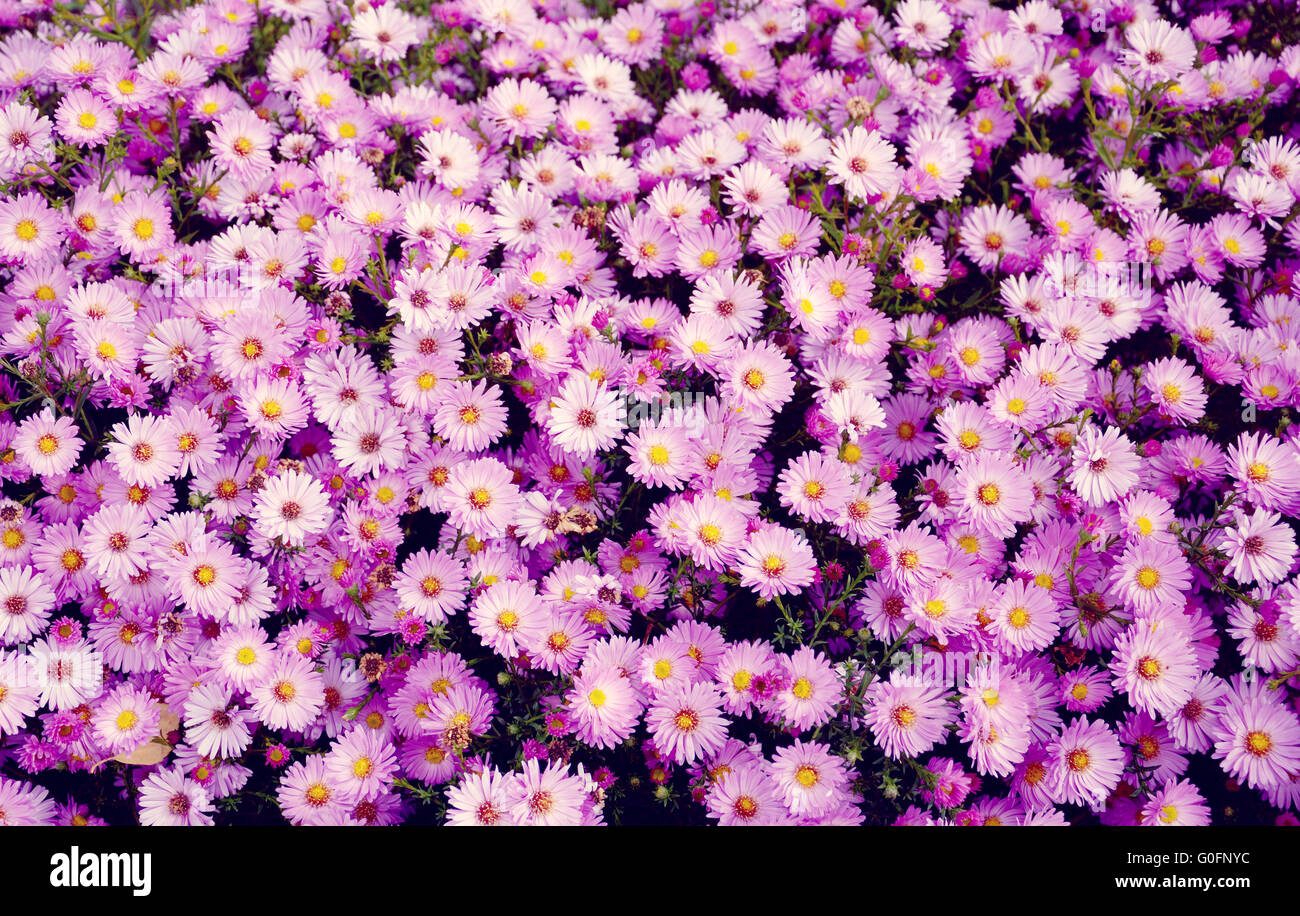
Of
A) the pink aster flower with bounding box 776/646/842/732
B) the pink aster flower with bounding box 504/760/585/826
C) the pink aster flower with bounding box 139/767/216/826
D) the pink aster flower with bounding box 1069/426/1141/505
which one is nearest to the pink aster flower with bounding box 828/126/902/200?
the pink aster flower with bounding box 1069/426/1141/505

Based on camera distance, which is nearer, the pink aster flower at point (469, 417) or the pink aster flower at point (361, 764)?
the pink aster flower at point (361, 764)

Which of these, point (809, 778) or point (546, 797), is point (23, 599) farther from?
point (809, 778)

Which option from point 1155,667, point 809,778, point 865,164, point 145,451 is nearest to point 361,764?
point 145,451

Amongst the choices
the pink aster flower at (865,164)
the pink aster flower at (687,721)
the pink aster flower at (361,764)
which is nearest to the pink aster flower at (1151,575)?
the pink aster flower at (687,721)

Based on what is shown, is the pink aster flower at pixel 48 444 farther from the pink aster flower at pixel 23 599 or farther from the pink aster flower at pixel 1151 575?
the pink aster flower at pixel 1151 575

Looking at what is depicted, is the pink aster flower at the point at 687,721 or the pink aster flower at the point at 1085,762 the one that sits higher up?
the pink aster flower at the point at 687,721

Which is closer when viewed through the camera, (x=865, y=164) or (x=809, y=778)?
(x=809, y=778)

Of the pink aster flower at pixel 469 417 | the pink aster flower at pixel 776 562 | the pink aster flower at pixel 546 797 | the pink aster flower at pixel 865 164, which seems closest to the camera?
the pink aster flower at pixel 546 797
